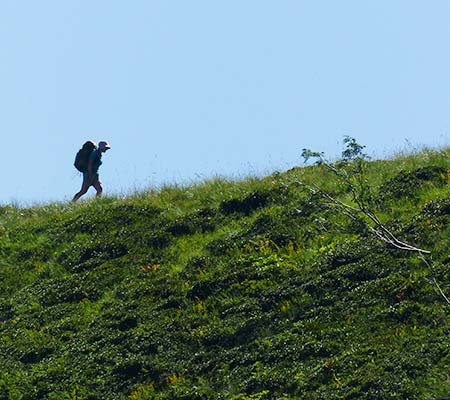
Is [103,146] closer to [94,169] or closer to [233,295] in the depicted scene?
[94,169]

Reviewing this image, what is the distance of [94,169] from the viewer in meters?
29.8

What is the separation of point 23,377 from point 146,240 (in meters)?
5.33

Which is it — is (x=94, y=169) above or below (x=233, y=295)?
above

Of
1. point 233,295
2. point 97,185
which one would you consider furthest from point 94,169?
point 233,295

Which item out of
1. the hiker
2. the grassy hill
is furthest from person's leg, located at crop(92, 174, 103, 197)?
the grassy hill

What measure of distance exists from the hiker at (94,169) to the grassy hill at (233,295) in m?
1.44

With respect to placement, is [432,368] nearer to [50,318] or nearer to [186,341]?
[186,341]

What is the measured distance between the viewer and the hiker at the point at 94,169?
2970 cm

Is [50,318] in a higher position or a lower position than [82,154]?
lower

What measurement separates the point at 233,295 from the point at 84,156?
8.85 meters

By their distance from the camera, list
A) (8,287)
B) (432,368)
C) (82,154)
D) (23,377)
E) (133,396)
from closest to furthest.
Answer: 1. (432,368)
2. (133,396)
3. (23,377)
4. (8,287)
5. (82,154)

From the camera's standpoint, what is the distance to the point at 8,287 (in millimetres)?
25016

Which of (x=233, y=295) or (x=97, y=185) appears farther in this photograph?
(x=97, y=185)

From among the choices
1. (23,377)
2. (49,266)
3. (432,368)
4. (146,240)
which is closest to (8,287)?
(49,266)
